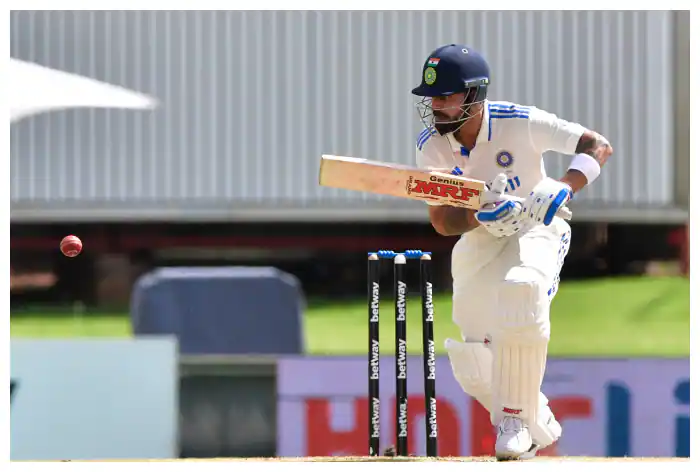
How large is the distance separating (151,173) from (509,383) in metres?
4.51

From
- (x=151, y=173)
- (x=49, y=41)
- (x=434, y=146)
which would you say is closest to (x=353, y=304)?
(x=151, y=173)

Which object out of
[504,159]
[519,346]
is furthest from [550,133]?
[519,346]

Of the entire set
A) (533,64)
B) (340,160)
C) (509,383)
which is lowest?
(509,383)

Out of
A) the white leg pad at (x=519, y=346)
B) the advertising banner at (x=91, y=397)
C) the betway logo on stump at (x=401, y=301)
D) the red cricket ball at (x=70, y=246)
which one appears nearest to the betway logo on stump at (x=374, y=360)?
the betway logo on stump at (x=401, y=301)

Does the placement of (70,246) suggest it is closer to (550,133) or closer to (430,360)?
(430,360)

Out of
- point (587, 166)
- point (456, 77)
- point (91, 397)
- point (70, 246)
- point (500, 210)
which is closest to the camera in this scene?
point (500, 210)

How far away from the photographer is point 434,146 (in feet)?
13.5

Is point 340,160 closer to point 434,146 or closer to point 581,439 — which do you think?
point 434,146

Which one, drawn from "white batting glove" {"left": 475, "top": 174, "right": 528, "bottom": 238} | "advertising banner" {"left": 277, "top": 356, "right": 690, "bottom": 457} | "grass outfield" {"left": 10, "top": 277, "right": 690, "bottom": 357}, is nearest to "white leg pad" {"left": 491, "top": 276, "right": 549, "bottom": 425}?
"white batting glove" {"left": 475, "top": 174, "right": 528, "bottom": 238}

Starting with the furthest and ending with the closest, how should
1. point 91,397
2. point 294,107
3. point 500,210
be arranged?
point 294,107, point 91,397, point 500,210

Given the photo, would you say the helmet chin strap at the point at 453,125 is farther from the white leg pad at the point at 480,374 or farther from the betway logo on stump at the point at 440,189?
the white leg pad at the point at 480,374

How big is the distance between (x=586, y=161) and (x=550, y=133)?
0.51 feet

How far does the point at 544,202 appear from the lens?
391 centimetres

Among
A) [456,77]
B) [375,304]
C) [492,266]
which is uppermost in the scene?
[456,77]
